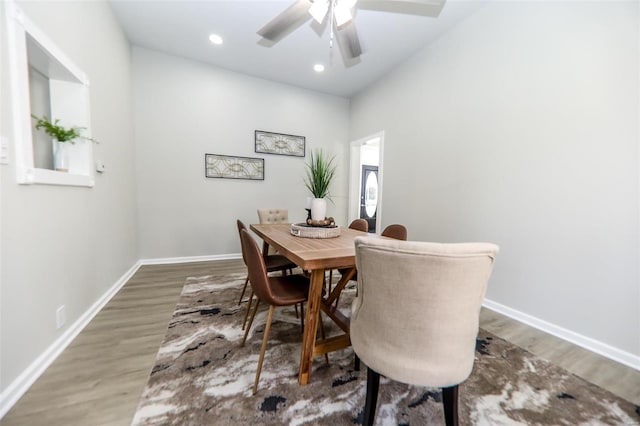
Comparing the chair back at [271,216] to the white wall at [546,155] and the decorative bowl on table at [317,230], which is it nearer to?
the decorative bowl on table at [317,230]

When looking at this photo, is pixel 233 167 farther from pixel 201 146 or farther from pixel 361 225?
pixel 361 225

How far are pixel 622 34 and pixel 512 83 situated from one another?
2.15 ft

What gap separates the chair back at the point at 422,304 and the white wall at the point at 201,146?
139 inches

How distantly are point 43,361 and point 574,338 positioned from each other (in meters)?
3.69

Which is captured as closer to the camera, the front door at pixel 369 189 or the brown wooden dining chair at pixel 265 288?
the brown wooden dining chair at pixel 265 288

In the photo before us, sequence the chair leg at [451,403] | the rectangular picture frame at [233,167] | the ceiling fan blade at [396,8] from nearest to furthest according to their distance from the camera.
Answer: the chair leg at [451,403] < the ceiling fan blade at [396,8] < the rectangular picture frame at [233,167]

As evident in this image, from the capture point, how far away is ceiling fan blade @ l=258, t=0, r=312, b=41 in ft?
5.87

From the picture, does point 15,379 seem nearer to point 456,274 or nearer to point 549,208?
point 456,274

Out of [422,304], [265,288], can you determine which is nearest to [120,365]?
[265,288]

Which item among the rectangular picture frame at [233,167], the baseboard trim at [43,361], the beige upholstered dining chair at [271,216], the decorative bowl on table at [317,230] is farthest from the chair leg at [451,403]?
the rectangular picture frame at [233,167]

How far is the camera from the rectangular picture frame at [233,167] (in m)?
3.82

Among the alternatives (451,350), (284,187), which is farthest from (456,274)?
(284,187)

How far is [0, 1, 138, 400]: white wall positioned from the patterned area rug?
0.73 m

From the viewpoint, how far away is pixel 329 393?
4.20ft
